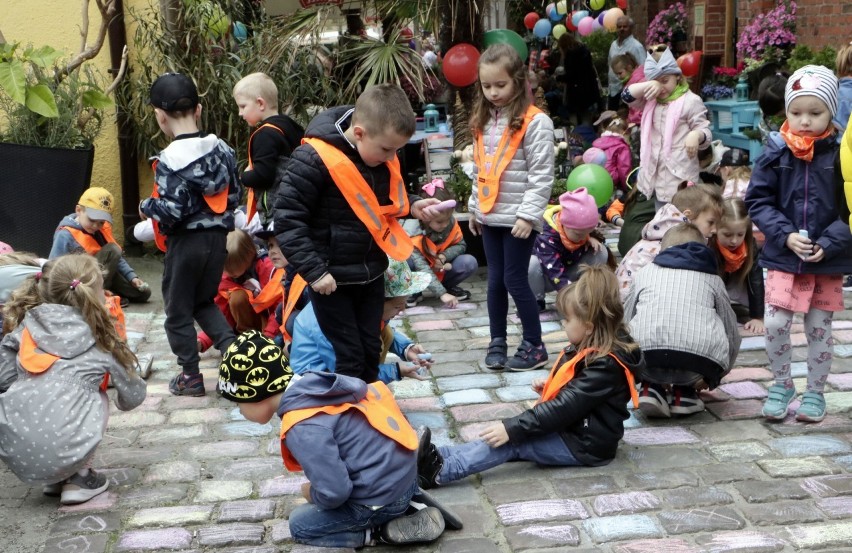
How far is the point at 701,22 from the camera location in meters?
14.7

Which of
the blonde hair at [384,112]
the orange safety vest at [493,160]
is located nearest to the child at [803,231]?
the orange safety vest at [493,160]

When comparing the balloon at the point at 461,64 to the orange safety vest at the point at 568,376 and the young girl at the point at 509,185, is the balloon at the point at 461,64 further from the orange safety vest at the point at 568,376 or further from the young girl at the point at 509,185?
the orange safety vest at the point at 568,376

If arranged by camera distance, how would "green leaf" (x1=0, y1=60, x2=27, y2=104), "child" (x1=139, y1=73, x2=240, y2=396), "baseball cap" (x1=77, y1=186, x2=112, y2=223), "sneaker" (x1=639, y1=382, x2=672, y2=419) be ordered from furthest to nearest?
"green leaf" (x1=0, y1=60, x2=27, y2=104) → "baseball cap" (x1=77, y1=186, x2=112, y2=223) → "child" (x1=139, y1=73, x2=240, y2=396) → "sneaker" (x1=639, y1=382, x2=672, y2=419)

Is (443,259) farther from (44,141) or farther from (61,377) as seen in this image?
(61,377)

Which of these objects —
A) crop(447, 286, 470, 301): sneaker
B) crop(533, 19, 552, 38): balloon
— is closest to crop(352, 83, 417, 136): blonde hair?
crop(447, 286, 470, 301): sneaker

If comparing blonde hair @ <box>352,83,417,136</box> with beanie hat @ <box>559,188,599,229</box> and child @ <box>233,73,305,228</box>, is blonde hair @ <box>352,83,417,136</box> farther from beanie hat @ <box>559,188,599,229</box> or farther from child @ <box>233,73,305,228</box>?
beanie hat @ <box>559,188,599,229</box>

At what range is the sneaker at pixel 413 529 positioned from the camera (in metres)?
3.56

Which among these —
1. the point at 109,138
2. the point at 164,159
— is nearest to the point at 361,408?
the point at 164,159

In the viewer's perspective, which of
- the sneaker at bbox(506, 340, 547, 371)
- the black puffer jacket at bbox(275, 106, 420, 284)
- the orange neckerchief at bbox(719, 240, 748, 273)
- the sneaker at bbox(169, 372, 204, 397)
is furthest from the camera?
the orange neckerchief at bbox(719, 240, 748, 273)

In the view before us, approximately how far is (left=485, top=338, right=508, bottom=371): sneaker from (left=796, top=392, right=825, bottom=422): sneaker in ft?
5.39

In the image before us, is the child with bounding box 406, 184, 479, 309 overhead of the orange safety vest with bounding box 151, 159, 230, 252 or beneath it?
beneath

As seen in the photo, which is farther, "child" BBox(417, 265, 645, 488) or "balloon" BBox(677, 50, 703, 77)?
Answer: "balloon" BBox(677, 50, 703, 77)

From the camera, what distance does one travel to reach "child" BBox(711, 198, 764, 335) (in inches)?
223

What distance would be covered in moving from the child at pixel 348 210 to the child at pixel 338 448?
767 mm
